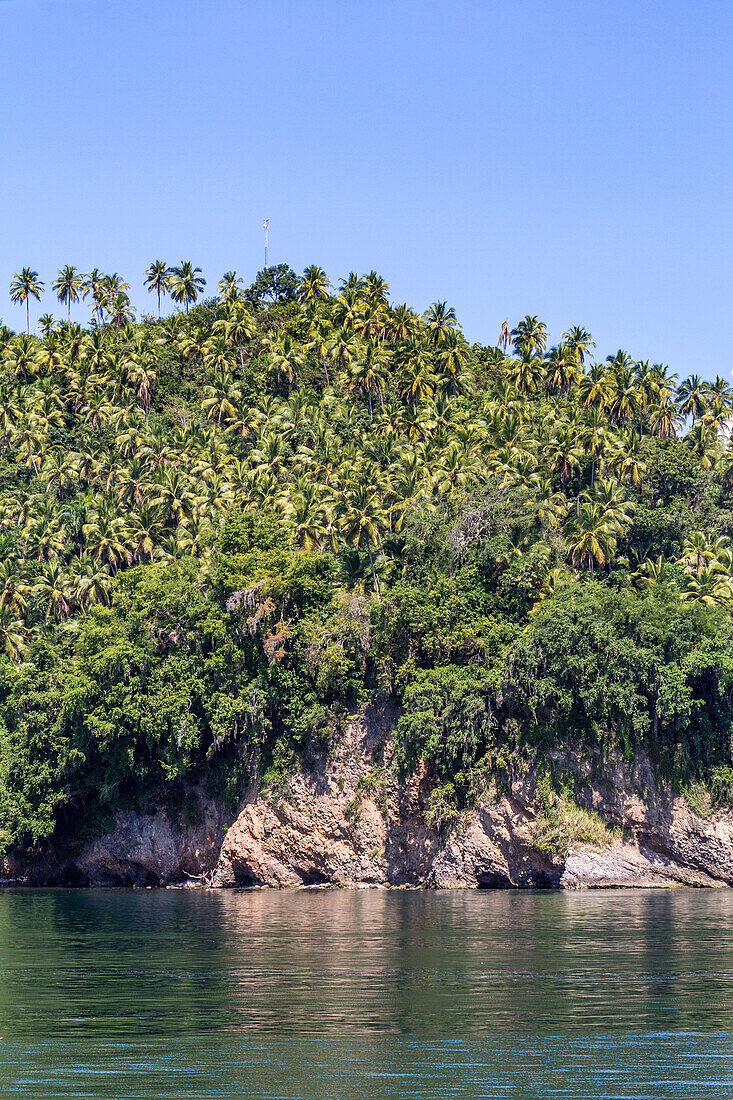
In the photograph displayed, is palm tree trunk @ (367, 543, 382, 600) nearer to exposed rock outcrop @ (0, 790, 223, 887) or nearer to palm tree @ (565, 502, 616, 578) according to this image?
palm tree @ (565, 502, 616, 578)

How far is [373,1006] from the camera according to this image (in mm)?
24312

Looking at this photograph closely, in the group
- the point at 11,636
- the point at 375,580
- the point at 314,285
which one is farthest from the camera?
the point at 314,285

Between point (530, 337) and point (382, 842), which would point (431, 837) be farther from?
point (530, 337)

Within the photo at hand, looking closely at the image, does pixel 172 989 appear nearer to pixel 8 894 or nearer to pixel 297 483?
pixel 8 894

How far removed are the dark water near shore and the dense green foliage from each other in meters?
14.0

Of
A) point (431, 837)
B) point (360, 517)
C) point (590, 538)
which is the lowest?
point (431, 837)

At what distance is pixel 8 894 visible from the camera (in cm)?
5972

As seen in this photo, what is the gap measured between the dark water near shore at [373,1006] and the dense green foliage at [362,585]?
45.8 ft

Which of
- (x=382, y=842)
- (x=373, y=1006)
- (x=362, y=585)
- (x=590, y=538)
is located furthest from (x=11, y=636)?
(x=373, y=1006)

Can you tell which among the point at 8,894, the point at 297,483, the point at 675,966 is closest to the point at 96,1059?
the point at 675,966

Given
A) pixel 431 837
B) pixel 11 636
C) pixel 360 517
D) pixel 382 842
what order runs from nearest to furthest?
pixel 431 837 < pixel 382 842 < pixel 360 517 < pixel 11 636

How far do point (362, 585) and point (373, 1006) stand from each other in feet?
133

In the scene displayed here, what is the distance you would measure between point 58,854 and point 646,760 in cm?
3071

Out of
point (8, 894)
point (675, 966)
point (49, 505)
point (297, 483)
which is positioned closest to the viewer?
point (675, 966)
